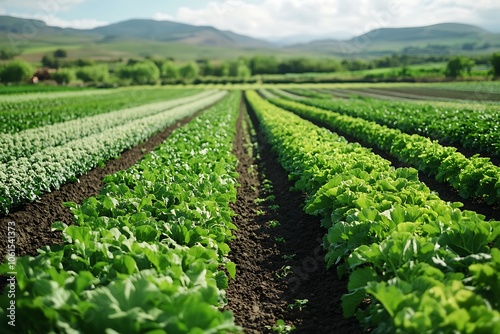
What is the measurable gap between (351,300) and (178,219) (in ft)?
8.39

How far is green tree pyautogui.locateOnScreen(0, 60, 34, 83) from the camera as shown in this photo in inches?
3290

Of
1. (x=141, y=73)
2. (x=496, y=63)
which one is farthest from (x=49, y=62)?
(x=496, y=63)

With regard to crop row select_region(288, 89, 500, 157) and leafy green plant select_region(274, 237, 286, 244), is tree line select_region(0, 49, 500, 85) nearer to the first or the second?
crop row select_region(288, 89, 500, 157)

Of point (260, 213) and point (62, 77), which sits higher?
point (62, 77)

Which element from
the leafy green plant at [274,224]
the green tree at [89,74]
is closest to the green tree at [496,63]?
the leafy green plant at [274,224]

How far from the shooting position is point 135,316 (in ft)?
9.87

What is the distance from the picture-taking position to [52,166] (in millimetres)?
9734

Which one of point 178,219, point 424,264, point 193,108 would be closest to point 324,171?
point 178,219

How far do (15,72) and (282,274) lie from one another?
93043mm

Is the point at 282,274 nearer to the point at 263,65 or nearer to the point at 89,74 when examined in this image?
the point at 89,74

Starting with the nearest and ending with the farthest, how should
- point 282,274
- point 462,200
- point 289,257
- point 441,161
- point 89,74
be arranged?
1. point 282,274
2. point 289,257
3. point 462,200
4. point 441,161
5. point 89,74

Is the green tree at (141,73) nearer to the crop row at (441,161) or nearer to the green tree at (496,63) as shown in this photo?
the green tree at (496,63)

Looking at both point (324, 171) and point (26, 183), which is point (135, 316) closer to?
point (324, 171)

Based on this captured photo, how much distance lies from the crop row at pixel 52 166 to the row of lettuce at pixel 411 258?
5820mm
